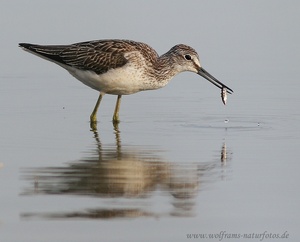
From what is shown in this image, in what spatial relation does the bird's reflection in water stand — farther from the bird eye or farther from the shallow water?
the bird eye

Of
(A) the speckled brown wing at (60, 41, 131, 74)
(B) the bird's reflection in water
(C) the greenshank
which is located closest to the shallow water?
(B) the bird's reflection in water

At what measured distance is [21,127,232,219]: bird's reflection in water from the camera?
8.62 meters

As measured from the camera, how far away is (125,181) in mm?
9961

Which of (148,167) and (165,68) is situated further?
(165,68)

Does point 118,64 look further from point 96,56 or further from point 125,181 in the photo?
point 125,181

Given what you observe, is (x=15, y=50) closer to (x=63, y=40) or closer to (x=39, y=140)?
(x=63, y=40)

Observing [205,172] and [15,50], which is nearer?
[205,172]

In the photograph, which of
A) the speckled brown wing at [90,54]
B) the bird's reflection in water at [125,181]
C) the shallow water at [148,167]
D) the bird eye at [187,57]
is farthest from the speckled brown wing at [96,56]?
the bird's reflection in water at [125,181]

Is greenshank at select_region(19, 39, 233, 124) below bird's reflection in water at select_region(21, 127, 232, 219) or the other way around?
the other way around

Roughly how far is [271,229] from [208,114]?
7292 mm

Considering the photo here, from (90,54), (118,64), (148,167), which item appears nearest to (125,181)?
(148,167)

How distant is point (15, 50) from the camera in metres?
21.3

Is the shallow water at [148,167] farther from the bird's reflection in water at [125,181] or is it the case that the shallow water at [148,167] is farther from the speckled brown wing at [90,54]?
the speckled brown wing at [90,54]

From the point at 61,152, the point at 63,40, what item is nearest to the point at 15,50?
the point at 63,40
